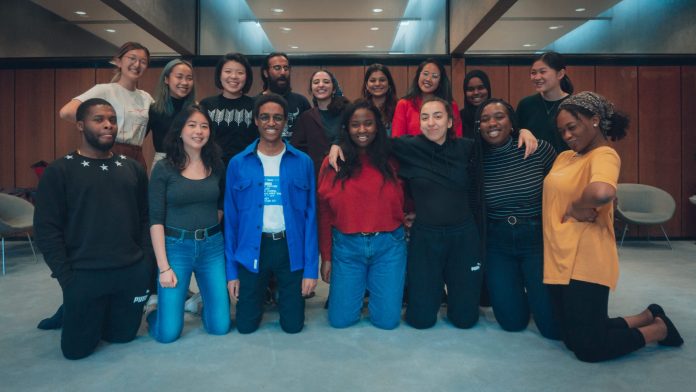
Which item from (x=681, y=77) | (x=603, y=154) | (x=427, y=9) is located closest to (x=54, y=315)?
(x=603, y=154)

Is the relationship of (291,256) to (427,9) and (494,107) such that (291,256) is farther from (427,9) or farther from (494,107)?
(427,9)

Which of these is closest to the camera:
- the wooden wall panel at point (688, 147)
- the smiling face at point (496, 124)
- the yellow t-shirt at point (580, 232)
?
the yellow t-shirt at point (580, 232)

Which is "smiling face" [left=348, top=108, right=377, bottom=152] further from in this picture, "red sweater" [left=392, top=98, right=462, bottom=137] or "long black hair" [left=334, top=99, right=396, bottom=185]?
"red sweater" [left=392, top=98, right=462, bottom=137]

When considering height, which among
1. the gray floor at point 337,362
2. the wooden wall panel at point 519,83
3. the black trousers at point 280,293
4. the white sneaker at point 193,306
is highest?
the wooden wall panel at point 519,83

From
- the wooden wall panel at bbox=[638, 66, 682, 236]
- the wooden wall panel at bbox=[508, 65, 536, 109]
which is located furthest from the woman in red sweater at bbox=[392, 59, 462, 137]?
the wooden wall panel at bbox=[638, 66, 682, 236]

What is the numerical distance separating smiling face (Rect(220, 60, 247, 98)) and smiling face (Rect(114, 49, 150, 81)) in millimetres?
553

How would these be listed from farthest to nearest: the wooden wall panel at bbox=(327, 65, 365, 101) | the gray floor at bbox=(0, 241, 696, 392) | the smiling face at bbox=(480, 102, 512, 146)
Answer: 1. the wooden wall panel at bbox=(327, 65, 365, 101)
2. the smiling face at bbox=(480, 102, 512, 146)
3. the gray floor at bbox=(0, 241, 696, 392)

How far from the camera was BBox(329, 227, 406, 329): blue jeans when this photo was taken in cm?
279

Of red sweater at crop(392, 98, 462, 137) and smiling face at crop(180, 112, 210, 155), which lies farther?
red sweater at crop(392, 98, 462, 137)

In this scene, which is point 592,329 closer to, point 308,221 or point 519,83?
point 308,221

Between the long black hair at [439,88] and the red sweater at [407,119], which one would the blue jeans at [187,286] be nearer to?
the red sweater at [407,119]

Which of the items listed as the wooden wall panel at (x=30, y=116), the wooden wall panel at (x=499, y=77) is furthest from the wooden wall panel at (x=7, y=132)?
the wooden wall panel at (x=499, y=77)

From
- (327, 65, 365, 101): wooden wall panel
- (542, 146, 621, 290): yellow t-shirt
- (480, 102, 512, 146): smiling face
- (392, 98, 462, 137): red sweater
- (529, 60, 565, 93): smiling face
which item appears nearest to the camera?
(542, 146, 621, 290): yellow t-shirt

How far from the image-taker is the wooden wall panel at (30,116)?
6664 millimetres
